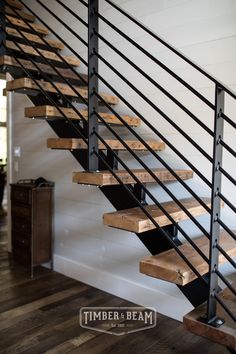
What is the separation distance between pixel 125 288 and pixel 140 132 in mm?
1374

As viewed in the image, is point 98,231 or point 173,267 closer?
point 173,267

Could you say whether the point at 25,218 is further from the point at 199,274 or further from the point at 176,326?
the point at 199,274

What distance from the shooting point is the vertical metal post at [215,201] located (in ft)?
4.39

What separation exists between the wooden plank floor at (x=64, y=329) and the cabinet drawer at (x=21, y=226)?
539mm

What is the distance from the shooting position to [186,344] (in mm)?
2248

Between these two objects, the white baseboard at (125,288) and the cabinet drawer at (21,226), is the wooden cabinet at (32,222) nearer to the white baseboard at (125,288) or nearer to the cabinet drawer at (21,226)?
the cabinet drawer at (21,226)

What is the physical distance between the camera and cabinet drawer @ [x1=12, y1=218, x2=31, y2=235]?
3.43 metres

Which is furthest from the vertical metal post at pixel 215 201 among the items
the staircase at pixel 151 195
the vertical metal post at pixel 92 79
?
the vertical metal post at pixel 92 79

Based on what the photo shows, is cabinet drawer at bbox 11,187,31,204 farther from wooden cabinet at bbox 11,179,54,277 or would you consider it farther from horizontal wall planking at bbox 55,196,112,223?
horizontal wall planking at bbox 55,196,112,223

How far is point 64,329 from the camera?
2395 millimetres

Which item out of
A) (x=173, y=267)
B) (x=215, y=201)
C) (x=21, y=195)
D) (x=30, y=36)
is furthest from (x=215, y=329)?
(x=30, y=36)

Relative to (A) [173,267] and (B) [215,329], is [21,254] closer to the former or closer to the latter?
(A) [173,267]

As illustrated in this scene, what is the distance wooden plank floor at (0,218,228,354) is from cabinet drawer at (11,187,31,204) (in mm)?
821

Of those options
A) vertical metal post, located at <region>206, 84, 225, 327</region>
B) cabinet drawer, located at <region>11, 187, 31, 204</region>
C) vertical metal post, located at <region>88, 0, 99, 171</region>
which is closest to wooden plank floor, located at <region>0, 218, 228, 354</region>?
cabinet drawer, located at <region>11, 187, 31, 204</region>
